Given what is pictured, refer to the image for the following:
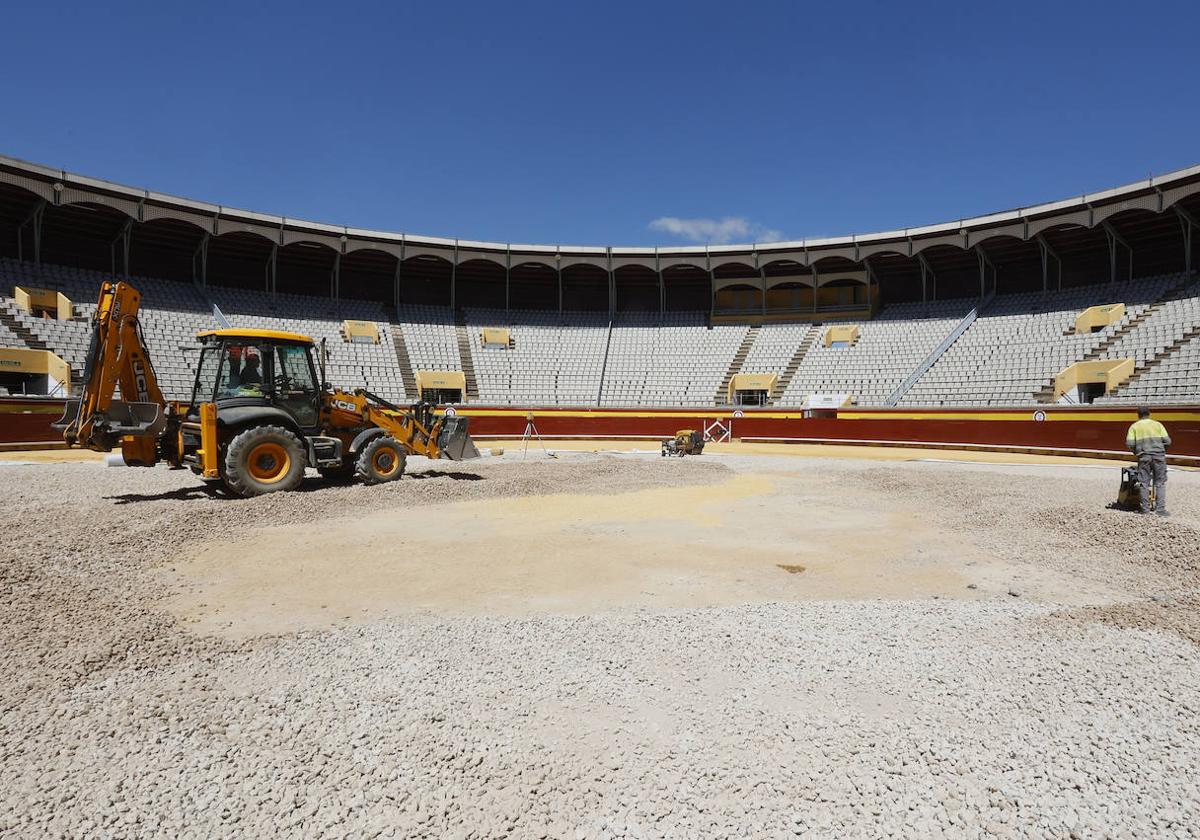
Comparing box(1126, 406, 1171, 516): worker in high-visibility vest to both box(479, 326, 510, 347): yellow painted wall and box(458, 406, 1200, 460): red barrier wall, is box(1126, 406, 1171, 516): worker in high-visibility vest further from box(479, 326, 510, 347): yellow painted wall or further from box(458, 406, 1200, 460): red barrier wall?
box(479, 326, 510, 347): yellow painted wall

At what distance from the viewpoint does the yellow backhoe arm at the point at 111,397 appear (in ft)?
33.1

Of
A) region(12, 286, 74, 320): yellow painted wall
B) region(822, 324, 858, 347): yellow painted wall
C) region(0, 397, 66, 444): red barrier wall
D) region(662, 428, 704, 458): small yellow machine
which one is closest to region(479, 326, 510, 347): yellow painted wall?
region(662, 428, 704, 458): small yellow machine

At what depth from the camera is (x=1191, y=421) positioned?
1920cm

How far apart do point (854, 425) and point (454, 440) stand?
20254 millimetres

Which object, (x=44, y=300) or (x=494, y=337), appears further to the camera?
(x=494, y=337)

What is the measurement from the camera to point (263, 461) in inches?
434

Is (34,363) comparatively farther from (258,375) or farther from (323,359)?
(323,359)

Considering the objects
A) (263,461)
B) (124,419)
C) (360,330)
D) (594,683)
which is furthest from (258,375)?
(360,330)

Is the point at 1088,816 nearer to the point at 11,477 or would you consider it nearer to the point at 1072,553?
the point at 1072,553

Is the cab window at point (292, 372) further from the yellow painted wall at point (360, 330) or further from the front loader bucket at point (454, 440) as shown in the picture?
the yellow painted wall at point (360, 330)

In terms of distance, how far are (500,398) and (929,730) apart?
32.5m

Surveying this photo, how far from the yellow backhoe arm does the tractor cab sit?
2.80ft

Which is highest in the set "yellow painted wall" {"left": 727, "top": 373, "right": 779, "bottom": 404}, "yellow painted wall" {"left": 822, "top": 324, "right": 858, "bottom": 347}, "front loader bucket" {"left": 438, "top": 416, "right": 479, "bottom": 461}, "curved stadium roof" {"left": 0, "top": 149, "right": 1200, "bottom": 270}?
"curved stadium roof" {"left": 0, "top": 149, "right": 1200, "bottom": 270}

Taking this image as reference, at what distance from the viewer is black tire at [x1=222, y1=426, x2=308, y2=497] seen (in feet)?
34.4
